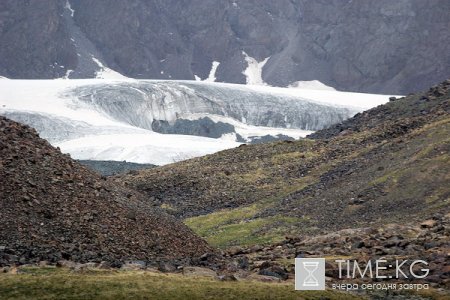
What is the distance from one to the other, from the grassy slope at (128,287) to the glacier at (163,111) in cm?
8937

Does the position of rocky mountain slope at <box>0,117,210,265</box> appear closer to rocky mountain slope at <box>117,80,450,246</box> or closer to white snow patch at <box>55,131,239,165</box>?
rocky mountain slope at <box>117,80,450,246</box>

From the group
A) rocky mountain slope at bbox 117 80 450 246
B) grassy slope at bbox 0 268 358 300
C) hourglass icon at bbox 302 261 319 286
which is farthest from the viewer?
rocky mountain slope at bbox 117 80 450 246

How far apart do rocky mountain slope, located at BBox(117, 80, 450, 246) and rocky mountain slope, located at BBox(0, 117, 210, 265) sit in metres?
12.8

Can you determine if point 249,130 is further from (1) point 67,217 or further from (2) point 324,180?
(1) point 67,217

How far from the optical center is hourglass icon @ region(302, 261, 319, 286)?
34281 millimetres

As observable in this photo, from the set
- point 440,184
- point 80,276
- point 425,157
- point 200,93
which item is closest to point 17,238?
point 80,276

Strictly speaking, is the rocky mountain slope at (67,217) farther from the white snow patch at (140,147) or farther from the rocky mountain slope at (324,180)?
the white snow patch at (140,147)

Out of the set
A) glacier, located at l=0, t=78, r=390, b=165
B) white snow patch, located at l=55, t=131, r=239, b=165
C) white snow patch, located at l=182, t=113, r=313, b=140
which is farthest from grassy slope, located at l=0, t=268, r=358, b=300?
white snow patch, located at l=182, t=113, r=313, b=140

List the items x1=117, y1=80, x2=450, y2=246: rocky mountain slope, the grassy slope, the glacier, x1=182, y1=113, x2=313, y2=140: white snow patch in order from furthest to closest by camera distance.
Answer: x1=182, y1=113, x2=313, y2=140: white snow patch
the glacier
x1=117, y1=80, x2=450, y2=246: rocky mountain slope
the grassy slope

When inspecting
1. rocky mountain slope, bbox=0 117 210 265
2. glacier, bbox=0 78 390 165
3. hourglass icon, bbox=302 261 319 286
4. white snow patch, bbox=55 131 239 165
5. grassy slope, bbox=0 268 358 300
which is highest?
glacier, bbox=0 78 390 165

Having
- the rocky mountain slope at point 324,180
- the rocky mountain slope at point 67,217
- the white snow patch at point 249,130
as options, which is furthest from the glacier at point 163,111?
the rocky mountain slope at point 67,217

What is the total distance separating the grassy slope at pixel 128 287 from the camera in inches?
1217

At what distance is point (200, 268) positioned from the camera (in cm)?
3700

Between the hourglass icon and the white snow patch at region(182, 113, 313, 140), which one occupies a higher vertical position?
the white snow patch at region(182, 113, 313, 140)
